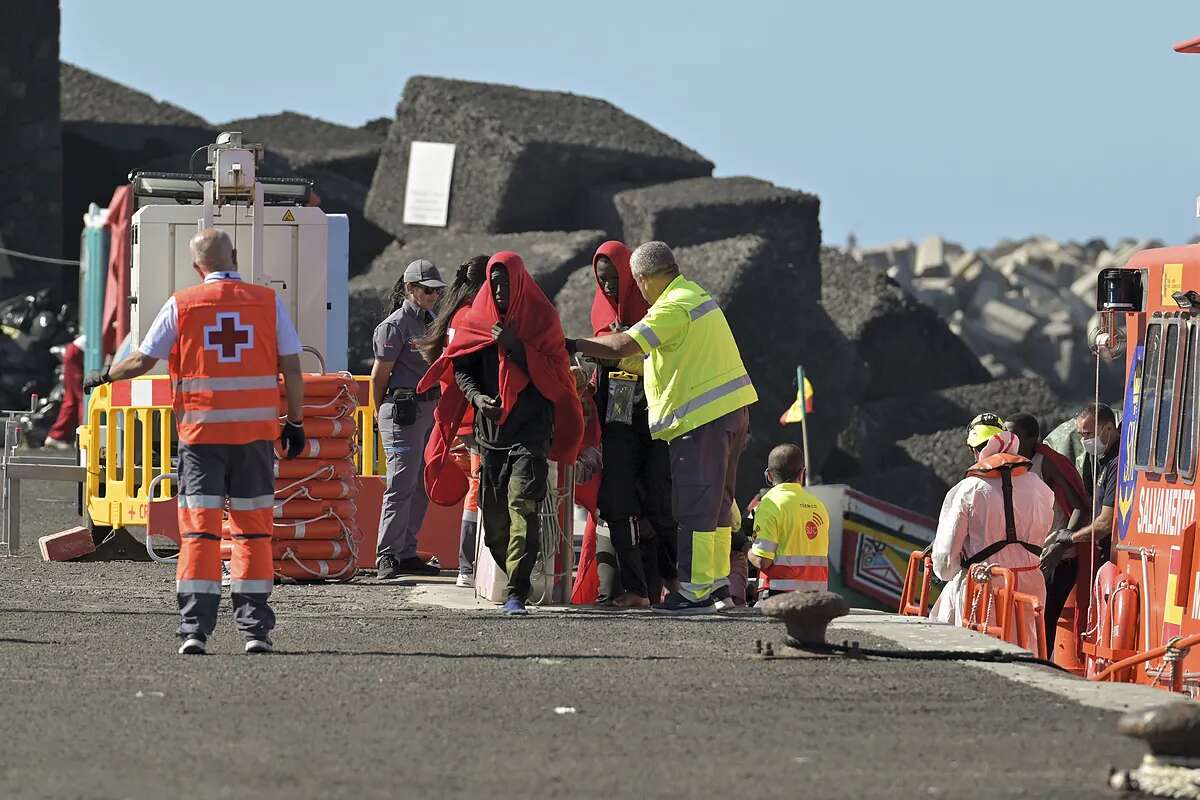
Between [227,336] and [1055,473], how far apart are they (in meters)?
6.36

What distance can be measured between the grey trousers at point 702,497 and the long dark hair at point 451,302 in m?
1.60

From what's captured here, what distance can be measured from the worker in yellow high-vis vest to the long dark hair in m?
1.28

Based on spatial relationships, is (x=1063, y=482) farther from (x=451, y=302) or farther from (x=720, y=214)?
(x=720, y=214)

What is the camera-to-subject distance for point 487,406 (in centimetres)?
1206

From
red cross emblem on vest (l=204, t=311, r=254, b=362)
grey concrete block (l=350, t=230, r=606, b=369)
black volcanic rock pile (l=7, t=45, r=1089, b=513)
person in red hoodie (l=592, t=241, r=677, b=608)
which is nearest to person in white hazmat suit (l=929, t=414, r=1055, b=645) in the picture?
person in red hoodie (l=592, t=241, r=677, b=608)

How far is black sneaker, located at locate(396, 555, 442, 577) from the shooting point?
15031mm

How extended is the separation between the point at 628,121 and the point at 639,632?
2107cm

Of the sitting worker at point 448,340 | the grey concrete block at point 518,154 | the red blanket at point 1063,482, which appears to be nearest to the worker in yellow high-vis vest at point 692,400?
the sitting worker at point 448,340

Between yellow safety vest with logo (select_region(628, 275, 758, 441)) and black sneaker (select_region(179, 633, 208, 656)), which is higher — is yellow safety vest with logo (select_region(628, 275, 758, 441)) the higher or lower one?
the higher one

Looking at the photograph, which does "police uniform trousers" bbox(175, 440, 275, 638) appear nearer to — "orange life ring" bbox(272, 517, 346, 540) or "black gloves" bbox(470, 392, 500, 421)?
"black gloves" bbox(470, 392, 500, 421)

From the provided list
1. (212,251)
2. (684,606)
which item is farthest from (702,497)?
(212,251)

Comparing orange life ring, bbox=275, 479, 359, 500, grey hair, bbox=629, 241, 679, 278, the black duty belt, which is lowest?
orange life ring, bbox=275, 479, 359, 500

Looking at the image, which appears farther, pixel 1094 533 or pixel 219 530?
pixel 1094 533

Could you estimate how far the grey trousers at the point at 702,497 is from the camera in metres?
12.3
